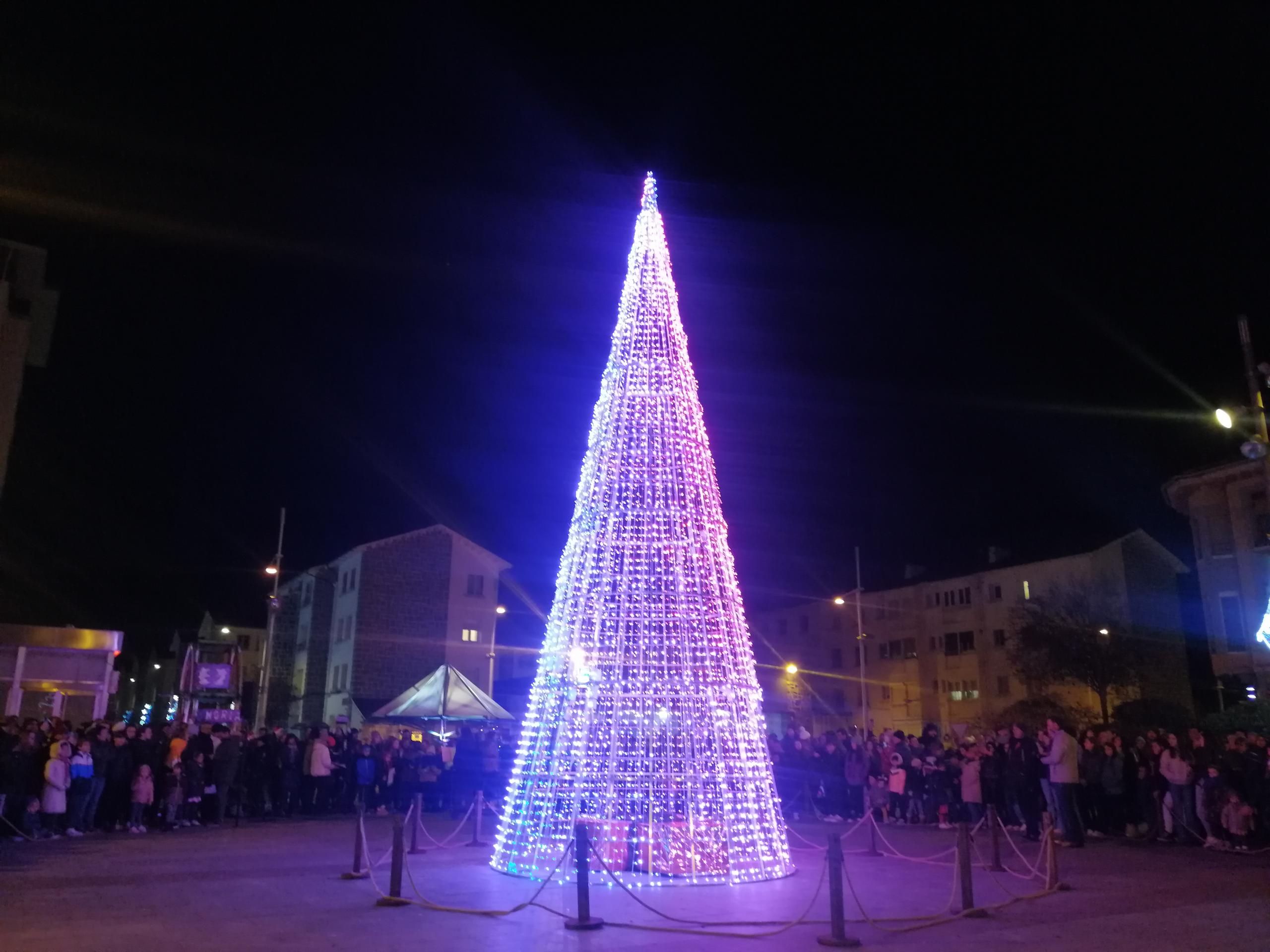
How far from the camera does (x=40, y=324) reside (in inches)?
1112

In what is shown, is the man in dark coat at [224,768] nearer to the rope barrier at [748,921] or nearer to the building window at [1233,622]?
the rope barrier at [748,921]

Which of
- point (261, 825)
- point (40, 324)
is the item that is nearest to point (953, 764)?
point (261, 825)

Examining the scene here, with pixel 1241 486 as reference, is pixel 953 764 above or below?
below

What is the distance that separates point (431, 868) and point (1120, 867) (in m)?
9.85

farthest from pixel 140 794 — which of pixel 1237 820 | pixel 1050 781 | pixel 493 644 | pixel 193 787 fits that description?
pixel 493 644

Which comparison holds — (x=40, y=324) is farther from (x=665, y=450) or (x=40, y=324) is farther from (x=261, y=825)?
(x=665, y=450)

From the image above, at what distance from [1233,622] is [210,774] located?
34.6 meters

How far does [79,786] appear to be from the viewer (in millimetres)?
16984

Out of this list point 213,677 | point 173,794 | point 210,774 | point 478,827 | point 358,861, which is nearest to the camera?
point 358,861

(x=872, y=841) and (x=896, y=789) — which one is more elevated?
(x=896, y=789)

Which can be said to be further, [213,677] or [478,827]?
[213,677]

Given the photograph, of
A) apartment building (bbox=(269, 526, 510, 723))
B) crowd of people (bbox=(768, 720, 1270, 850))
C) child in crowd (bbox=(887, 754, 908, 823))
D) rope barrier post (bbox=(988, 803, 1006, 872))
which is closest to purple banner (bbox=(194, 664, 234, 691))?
apartment building (bbox=(269, 526, 510, 723))

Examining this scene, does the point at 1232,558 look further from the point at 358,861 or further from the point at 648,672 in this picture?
the point at 358,861

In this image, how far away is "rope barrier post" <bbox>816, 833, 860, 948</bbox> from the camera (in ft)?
27.9
